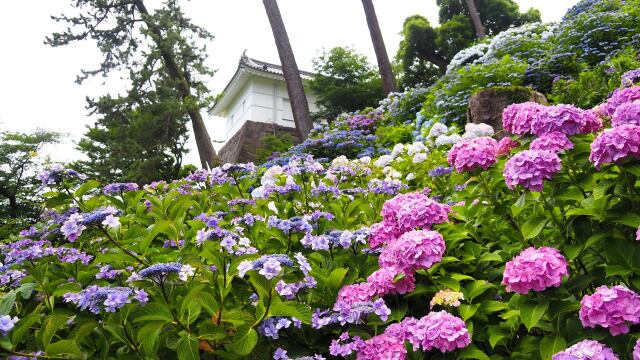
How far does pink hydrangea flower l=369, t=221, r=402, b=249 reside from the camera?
1970 mm

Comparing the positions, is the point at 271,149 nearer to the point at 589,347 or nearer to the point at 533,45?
the point at 533,45

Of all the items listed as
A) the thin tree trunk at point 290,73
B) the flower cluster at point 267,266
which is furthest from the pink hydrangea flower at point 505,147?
the thin tree trunk at point 290,73

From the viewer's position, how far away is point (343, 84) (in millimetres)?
16562

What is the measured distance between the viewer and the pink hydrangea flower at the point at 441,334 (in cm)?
143

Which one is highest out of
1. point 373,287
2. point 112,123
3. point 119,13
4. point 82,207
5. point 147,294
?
point 119,13

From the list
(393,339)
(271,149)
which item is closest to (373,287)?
(393,339)

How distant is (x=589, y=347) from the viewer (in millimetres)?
1222

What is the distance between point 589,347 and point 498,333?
1.10 ft

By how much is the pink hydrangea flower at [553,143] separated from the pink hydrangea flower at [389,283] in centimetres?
65

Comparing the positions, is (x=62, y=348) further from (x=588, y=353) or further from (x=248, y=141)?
(x=248, y=141)

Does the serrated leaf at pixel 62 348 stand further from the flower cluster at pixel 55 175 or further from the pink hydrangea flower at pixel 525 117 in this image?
the pink hydrangea flower at pixel 525 117

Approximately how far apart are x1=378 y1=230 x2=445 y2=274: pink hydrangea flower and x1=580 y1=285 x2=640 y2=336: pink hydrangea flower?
48cm

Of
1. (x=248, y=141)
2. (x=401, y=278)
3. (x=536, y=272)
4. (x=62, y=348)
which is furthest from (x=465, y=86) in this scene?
(x=248, y=141)

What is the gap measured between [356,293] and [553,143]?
0.87 m
